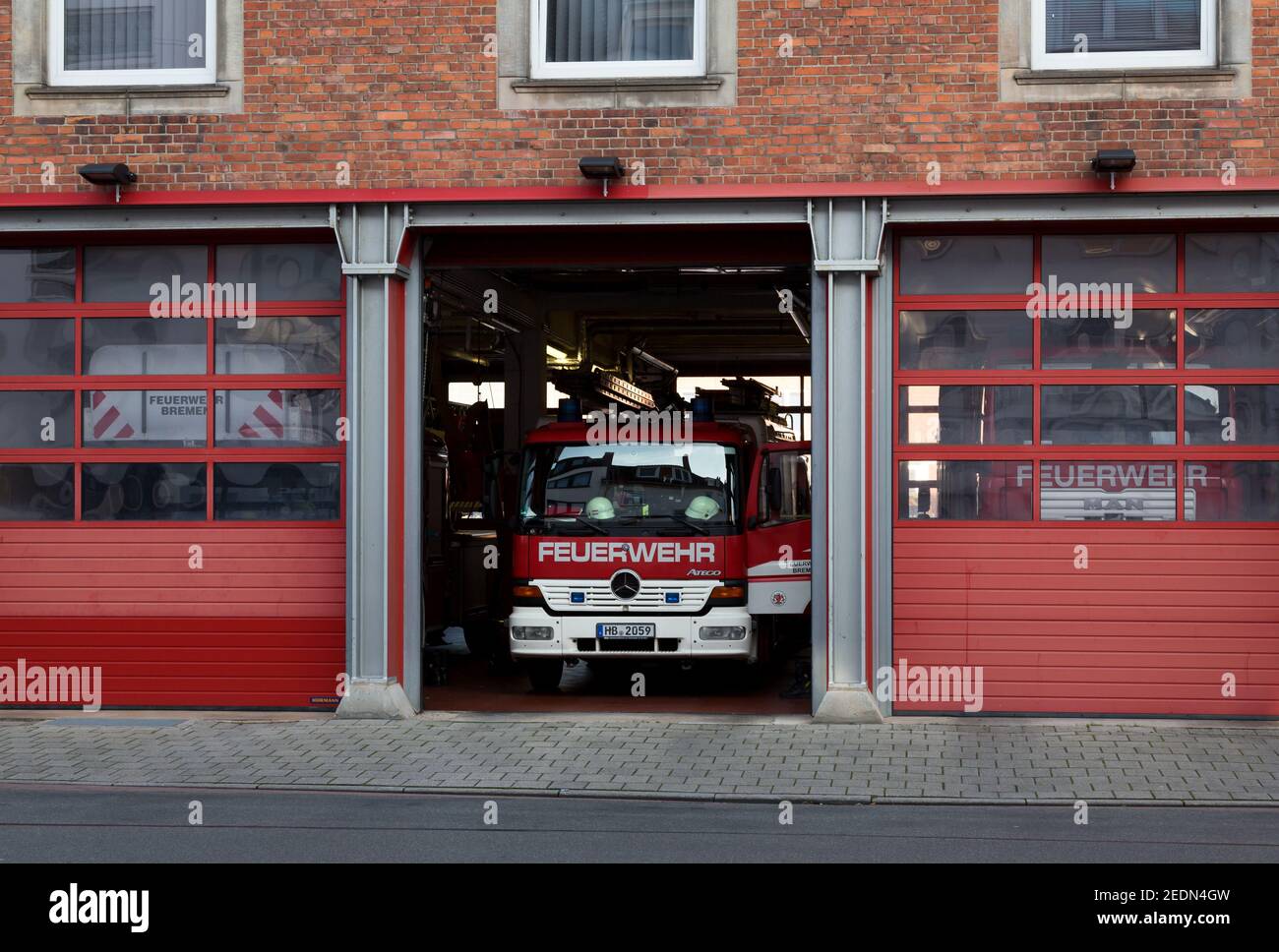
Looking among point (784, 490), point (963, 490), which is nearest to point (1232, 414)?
point (963, 490)

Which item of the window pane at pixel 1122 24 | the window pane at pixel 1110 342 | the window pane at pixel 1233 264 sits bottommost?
the window pane at pixel 1110 342

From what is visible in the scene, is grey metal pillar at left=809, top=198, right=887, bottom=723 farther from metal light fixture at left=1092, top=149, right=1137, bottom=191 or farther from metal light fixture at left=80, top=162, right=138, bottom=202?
metal light fixture at left=80, top=162, right=138, bottom=202

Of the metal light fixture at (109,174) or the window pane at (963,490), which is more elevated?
the metal light fixture at (109,174)

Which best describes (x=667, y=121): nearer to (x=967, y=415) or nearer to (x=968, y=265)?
(x=968, y=265)

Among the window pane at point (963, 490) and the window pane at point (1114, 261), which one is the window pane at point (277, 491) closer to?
the window pane at point (963, 490)

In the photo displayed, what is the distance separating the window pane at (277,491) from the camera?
13.7 meters

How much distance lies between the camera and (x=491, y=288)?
1752 centimetres

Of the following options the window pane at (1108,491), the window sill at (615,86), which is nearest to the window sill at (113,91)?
the window sill at (615,86)

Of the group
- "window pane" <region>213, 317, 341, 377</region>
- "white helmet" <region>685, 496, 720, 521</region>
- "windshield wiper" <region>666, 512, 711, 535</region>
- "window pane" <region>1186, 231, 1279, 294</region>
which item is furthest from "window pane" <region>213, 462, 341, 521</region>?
"window pane" <region>1186, 231, 1279, 294</region>

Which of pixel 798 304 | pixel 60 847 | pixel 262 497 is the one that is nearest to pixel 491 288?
pixel 798 304

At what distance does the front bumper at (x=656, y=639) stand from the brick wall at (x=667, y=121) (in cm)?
360

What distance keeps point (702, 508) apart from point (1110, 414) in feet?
11.3

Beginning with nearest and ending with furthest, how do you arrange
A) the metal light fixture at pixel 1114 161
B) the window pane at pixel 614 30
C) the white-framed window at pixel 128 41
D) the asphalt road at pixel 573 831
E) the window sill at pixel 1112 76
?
1. the asphalt road at pixel 573 831
2. the metal light fixture at pixel 1114 161
3. the window sill at pixel 1112 76
4. the window pane at pixel 614 30
5. the white-framed window at pixel 128 41

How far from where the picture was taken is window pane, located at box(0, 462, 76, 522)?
548 inches
